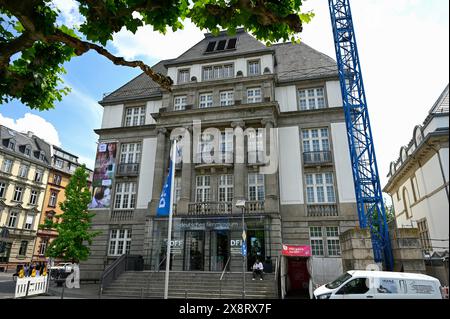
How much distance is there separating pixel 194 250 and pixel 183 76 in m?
18.3

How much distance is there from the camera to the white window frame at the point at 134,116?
103 ft

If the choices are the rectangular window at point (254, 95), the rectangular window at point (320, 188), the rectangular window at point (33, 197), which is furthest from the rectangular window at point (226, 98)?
the rectangular window at point (33, 197)

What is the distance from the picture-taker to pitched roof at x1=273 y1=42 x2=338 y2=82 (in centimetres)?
2875

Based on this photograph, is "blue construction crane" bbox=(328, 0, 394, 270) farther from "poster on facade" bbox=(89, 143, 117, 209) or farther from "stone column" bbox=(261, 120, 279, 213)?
"poster on facade" bbox=(89, 143, 117, 209)

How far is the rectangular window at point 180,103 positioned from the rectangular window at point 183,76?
6.50 ft

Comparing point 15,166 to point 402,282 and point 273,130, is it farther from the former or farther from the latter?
point 402,282

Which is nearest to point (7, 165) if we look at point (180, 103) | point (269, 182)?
point (180, 103)

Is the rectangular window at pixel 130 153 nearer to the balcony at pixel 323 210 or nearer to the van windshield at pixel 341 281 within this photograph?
the balcony at pixel 323 210

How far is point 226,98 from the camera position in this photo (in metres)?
28.9

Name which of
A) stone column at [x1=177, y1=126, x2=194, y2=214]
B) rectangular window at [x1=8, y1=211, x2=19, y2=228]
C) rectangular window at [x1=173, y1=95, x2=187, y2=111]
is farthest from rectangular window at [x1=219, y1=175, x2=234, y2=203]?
rectangular window at [x1=8, y1=211, x2=19, y2=228]

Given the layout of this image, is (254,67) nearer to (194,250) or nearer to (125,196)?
(125,196)

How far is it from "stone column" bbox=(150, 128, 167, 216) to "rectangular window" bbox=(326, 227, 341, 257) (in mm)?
14948
